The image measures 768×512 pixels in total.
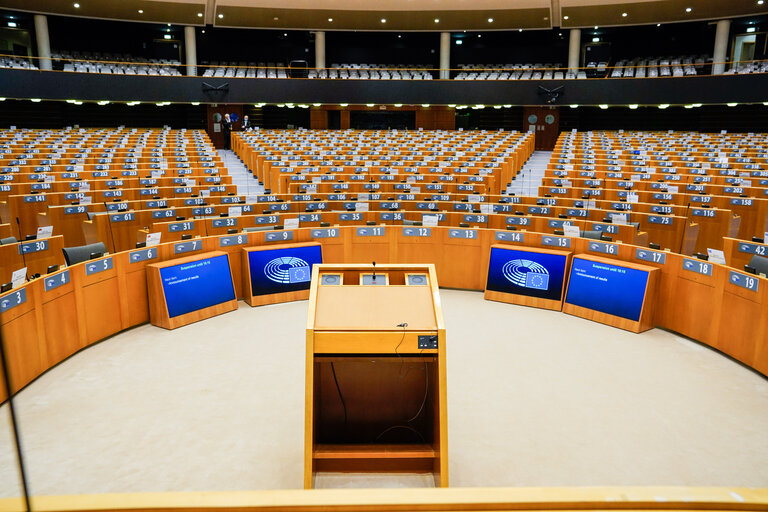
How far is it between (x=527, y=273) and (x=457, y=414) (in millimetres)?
3301

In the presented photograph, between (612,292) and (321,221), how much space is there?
451 centimetres

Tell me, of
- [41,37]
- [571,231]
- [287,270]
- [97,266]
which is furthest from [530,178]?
[41,37]

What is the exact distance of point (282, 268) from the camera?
7.34m

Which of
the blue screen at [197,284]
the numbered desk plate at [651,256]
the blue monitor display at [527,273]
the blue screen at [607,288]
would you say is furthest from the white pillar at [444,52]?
the blue screen at [197,284]

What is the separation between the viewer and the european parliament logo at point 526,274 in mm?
7117

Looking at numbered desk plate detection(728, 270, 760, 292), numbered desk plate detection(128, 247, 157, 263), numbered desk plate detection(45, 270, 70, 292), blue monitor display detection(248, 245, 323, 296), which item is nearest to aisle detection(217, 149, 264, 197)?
blue monitor display detection(248, 245, 323, 296)

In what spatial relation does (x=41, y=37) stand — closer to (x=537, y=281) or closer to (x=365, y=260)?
(x=365, y=260)

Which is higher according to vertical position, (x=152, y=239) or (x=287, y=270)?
(x=152, y=239)

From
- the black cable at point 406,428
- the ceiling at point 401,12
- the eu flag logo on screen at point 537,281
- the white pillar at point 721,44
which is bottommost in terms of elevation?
the black cable at point 406,428

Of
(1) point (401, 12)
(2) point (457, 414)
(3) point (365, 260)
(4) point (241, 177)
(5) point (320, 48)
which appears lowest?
(2) point (457, 414)

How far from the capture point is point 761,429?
4.23 metres

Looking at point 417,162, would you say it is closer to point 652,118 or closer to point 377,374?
point 377,374

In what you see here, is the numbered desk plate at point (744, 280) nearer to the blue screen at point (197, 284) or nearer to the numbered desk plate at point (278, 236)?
the numbered desk plate at point (278, 236)

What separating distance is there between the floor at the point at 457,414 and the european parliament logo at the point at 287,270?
3.95 feet
